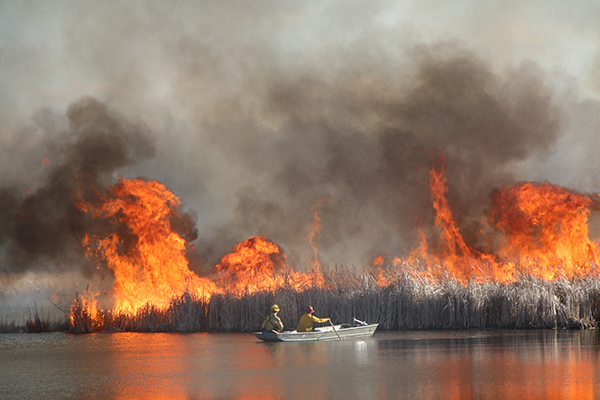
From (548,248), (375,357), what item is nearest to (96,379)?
(375,357)

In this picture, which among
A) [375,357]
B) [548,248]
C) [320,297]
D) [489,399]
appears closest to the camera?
[489,399]

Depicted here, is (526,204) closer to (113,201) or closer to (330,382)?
(113,201)

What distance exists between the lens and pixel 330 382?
12.8 meters

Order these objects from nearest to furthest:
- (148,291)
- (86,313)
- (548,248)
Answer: (86,313) < (148,291) < (548,248)

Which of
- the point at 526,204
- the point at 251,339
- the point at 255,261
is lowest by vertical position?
the point at 251,339

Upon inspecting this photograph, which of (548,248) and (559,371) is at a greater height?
(548,248)

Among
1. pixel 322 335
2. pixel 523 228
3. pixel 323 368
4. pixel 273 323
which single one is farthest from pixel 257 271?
pixel 323 368

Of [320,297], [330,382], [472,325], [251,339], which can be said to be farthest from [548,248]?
[330,382]

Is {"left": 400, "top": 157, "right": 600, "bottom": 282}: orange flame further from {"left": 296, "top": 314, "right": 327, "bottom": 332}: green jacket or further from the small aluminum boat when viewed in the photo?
{"left": 296, "top": 314, "right": 327, "bottom": 332}: green jacket

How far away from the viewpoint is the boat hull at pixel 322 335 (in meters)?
22.3

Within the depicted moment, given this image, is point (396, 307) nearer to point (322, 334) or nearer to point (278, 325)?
point (322, 334)

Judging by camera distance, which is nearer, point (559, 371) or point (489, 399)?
point (489, 399)

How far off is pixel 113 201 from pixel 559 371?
37.1 meters

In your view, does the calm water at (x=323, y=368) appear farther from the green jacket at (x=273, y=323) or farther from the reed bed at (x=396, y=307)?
the reed bed at (x=396, y=307)
